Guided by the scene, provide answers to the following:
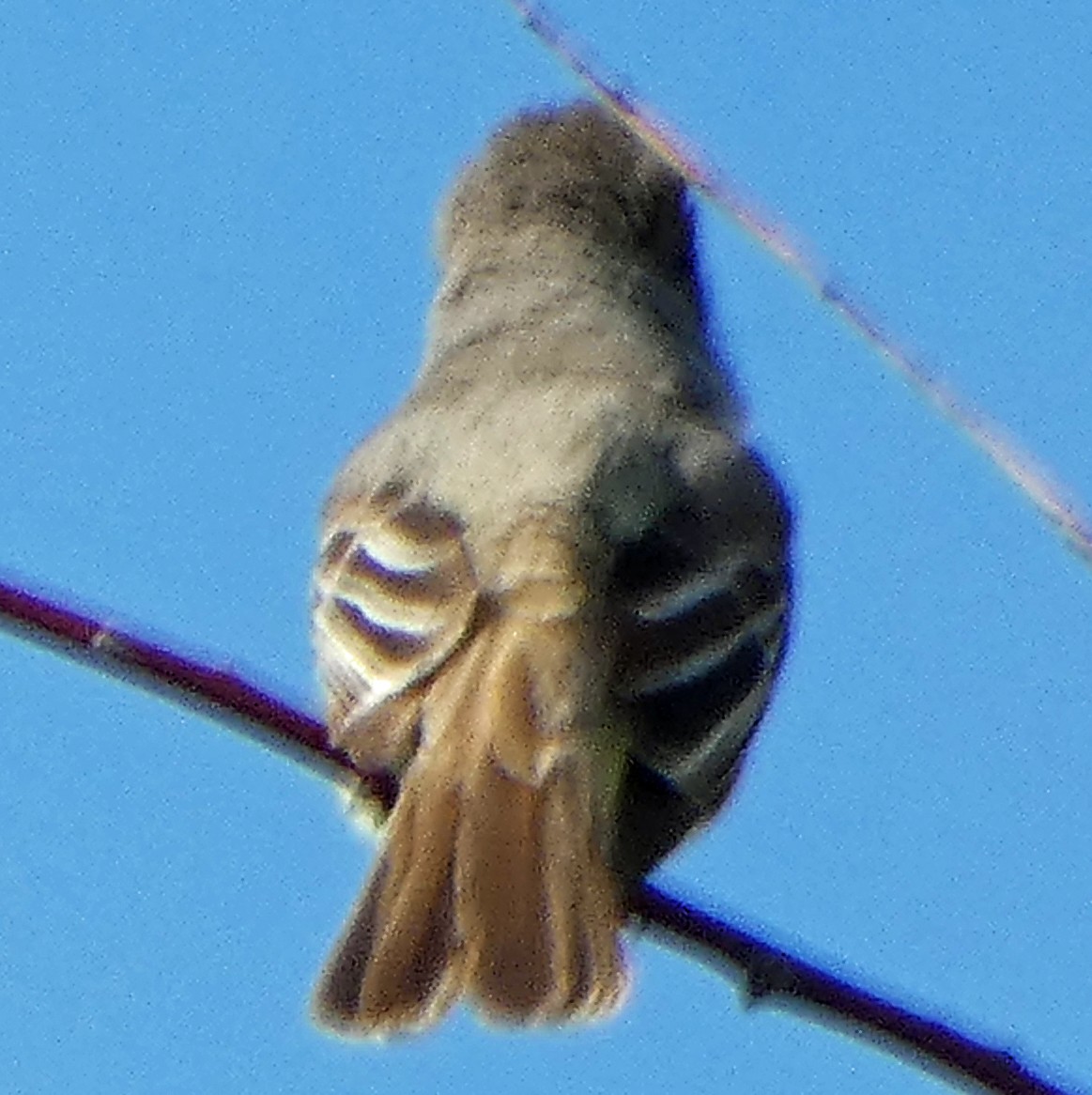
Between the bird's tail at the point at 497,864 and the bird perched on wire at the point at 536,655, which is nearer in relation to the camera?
the bird's tail at the point at 497,864

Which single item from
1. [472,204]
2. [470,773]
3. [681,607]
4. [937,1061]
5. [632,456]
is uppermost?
[472,204]

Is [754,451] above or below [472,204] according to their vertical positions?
below

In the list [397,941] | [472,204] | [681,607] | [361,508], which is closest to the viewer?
[397,941]

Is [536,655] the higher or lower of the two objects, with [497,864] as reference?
higher

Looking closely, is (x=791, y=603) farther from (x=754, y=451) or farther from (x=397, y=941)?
(x=397, y=941)

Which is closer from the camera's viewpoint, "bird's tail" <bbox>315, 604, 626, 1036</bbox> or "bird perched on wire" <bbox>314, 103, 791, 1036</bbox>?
"bird's tail" <bbox>315, 604, 626, 1036</bbox>

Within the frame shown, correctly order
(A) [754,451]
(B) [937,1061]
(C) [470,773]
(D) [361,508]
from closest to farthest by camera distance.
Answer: (B) [937,1061], (C) [470,773], (D) [361,508], (A) [754,451]

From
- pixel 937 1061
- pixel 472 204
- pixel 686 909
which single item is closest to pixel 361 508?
pixel 686 909

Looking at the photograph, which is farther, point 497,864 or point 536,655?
point 536,655
